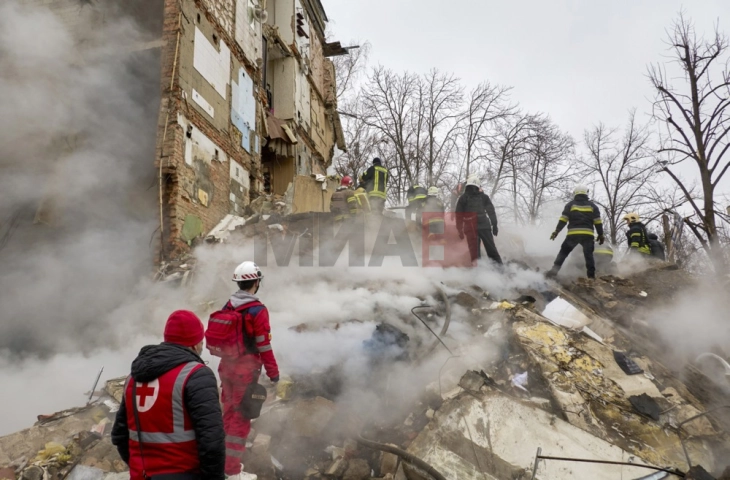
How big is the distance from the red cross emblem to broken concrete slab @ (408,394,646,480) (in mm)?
2002

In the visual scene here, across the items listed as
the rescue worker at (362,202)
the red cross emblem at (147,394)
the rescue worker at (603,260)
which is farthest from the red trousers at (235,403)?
the rescue worker at (603,260)

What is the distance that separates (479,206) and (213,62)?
624 centimetres

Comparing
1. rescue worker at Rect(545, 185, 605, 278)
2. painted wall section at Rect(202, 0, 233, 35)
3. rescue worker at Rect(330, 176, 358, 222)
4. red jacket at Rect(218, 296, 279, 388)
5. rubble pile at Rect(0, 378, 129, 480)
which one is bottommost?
rubble pile at Rect(0, 378, 129, 480)

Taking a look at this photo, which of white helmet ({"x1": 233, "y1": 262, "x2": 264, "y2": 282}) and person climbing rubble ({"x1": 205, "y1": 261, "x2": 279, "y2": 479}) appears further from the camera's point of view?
white helmet ({"x1": 233, "y1": 262, "x2": 264, "y2": 282})

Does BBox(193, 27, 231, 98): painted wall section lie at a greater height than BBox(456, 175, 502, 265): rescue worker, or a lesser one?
greater

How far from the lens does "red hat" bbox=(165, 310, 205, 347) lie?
204 centimetres

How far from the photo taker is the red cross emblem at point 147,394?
190cm

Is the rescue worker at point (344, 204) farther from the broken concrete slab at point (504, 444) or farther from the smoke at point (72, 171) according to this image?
the broken concrete slab at point (504, 444)

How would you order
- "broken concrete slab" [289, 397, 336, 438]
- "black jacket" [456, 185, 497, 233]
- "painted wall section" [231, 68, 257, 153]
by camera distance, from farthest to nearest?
"painted wall section" [231, 68, 257, 153] → "black jacket" [456, 185, 497, 233] → "broken concrete slab" [289, 397, 336, 438]

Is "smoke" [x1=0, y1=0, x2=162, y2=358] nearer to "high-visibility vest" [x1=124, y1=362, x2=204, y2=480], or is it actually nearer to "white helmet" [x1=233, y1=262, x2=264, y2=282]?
"white helmet" [x1=233, y1=262, x2=264, y2=282]

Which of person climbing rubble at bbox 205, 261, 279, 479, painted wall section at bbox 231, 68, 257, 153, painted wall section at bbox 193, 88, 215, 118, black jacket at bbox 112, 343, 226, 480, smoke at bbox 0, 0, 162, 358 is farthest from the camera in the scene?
painted wall section at bbox 231, 68, 257, 153

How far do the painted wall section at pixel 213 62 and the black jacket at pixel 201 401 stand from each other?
298 inches

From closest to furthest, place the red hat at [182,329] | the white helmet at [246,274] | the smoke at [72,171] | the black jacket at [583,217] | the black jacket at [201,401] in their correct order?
the black jacket at [201,401] < the red hat at [182,329] < the white helmet at [246,274] < the smoke at [72,171] < the black jacket at [583,217]

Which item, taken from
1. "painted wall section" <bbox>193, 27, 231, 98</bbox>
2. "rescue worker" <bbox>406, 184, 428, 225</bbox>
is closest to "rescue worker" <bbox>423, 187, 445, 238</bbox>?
"rescue worker" <bbox>406, 184, 428, 225</bbox>
